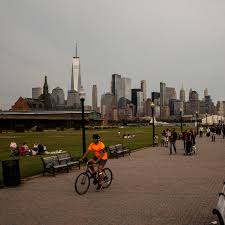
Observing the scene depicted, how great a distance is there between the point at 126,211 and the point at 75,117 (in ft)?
567

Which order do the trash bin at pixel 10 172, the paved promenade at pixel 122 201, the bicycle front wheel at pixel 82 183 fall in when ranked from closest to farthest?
the paved promenade at pixel 122 201, the bicycle front wheel at pixel 82 183, the trash bin at pixel 10 172

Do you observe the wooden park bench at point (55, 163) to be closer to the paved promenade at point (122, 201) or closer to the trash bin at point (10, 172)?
the paved promenade at point (122, 201)

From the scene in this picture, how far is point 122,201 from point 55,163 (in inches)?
284

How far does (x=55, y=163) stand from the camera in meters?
18.7

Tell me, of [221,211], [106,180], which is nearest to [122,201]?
[106,180]

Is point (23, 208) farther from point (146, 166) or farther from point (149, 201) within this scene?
point (146, 166)

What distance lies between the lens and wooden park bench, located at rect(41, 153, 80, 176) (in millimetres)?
17828

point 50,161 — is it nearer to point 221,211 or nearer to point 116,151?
point 116,151

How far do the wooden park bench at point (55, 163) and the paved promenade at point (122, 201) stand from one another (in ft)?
1.61

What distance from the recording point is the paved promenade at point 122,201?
9.83 meters

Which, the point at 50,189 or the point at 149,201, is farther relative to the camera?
the point at 50,189

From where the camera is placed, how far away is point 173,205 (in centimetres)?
1129

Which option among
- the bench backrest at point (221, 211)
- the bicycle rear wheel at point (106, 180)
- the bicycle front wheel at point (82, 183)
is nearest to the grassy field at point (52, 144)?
the bicycle rear wheel at point (106, 180)

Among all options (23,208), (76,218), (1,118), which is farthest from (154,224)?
(1,118)
